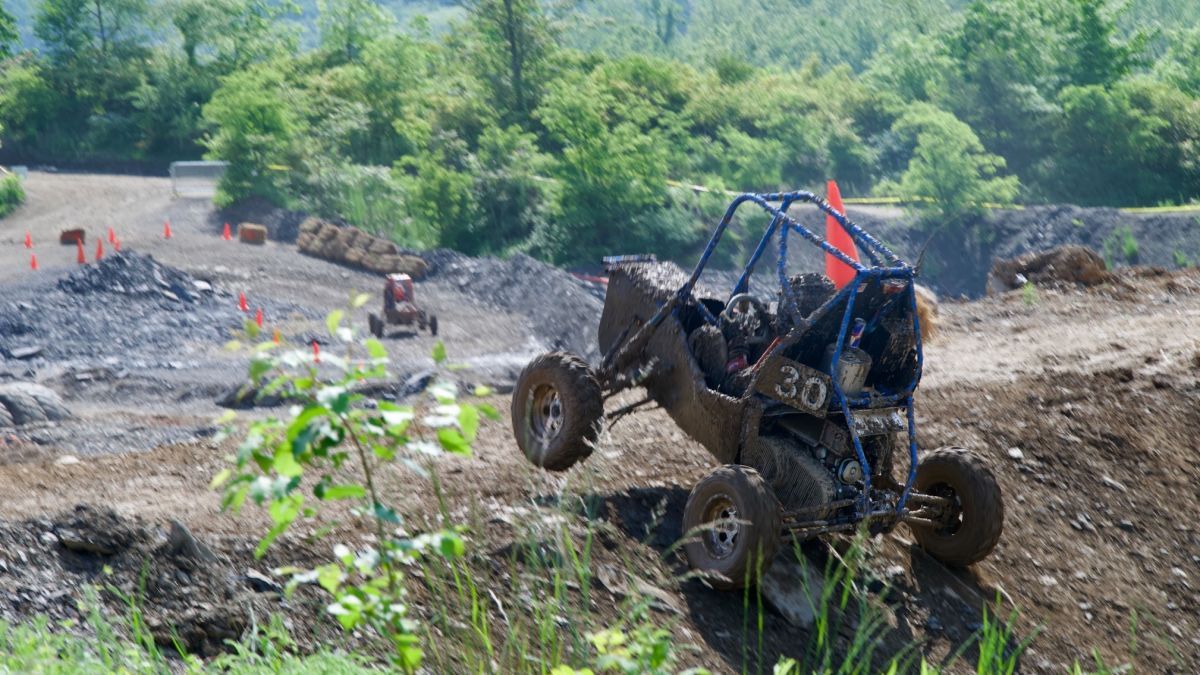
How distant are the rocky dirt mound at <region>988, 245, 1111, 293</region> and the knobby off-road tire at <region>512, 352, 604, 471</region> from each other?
40.3 feet

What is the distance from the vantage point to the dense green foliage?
113 ft

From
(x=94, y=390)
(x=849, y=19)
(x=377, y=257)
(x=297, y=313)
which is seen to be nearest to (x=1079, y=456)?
(x=94, y=390)

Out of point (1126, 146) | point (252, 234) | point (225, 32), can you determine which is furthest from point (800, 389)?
point (225, 32)

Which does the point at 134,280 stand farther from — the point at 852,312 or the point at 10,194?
the point at 852,312

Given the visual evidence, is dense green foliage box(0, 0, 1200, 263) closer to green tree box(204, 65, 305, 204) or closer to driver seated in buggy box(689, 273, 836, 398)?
green tree box(204, 65, 305, 204)

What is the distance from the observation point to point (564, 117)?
33.9 metres

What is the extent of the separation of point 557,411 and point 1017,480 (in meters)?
3.92

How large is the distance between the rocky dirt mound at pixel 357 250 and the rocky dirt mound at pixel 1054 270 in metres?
13.2

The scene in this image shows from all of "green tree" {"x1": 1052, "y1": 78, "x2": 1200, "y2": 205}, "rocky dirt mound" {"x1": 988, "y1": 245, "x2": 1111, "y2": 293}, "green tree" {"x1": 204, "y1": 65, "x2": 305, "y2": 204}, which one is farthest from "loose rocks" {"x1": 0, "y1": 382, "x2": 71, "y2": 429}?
"green tree" {"x1": 1052, "y1": 78, "x2": 1200, "y2": 205}

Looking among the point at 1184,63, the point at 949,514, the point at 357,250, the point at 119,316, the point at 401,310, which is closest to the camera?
the point at 949,514

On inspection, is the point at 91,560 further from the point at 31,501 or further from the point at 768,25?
the point at 768,25

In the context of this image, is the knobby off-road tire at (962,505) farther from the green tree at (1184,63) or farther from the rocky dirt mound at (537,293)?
the green tree at (1184,63)

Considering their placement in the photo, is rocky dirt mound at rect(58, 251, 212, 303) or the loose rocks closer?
the loose rocks

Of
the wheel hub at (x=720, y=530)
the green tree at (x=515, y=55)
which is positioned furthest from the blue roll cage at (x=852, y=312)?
the green tree at (x=515, y=55)
